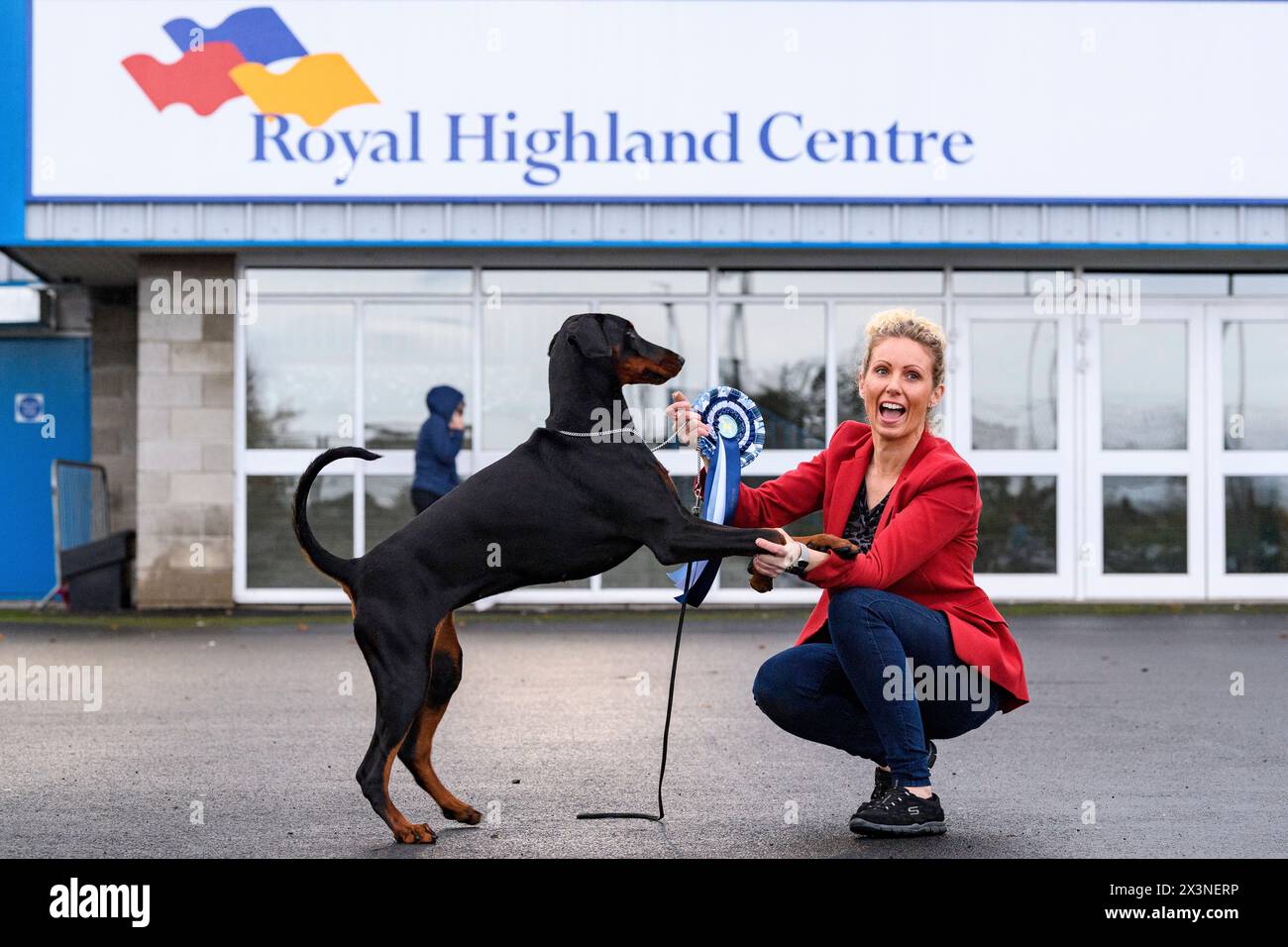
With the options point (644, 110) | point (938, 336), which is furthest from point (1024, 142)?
point (938, 336)

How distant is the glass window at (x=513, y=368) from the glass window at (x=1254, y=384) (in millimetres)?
5608

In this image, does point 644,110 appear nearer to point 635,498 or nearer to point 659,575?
point 659,575

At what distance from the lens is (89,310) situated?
14.1m

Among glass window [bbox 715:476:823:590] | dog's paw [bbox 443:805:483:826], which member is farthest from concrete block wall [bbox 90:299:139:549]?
dog's paw [bbox 443:805:483:826]

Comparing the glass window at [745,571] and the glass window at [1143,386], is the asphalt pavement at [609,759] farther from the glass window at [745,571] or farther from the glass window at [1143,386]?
the glass window at [1143,386]

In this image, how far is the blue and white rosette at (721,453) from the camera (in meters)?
4.73

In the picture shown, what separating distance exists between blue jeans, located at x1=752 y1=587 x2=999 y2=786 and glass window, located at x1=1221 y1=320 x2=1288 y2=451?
9224 mm

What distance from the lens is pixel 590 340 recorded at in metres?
4.46

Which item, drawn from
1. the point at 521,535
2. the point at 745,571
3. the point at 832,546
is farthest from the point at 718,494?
the point at 745,571

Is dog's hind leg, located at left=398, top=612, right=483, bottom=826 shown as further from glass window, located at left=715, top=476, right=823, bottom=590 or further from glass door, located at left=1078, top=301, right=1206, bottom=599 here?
glass door, located at left=1078, top=301, right=1206, bottom=599

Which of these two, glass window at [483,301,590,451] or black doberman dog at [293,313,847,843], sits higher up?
glass window at [483,301,590,451]

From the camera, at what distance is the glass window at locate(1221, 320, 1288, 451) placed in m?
12.9
